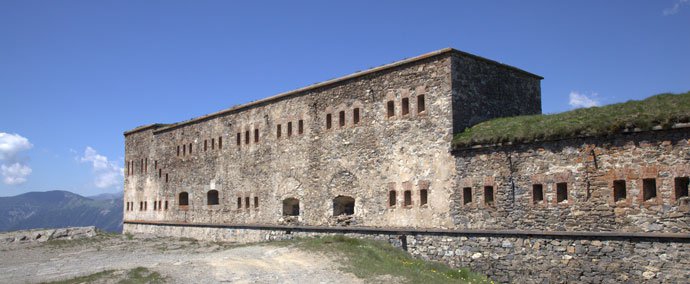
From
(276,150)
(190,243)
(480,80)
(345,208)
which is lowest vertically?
(190,243)

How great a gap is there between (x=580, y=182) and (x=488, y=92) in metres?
5.63

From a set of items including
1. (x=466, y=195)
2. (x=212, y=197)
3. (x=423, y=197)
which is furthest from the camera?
(x=212, y=197)

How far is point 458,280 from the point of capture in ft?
53.5

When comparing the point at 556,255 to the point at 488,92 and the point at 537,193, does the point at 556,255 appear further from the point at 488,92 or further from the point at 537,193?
the point at 488,92

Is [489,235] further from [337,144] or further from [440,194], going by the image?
→ [337,144]

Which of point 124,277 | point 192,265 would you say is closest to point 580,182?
point 192,265

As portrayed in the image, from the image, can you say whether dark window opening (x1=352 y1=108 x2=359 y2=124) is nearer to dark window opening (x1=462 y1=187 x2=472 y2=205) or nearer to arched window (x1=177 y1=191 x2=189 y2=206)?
dark window opening (x1=462 y1=187 x2=472 y2=205)

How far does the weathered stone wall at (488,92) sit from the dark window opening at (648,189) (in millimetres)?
6053

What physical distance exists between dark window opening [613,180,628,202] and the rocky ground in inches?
276

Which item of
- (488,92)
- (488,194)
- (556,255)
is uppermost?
(488,92)

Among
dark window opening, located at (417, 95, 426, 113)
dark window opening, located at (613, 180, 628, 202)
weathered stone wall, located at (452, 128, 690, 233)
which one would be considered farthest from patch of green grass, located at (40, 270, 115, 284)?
dark window opening, located at (613, 180, 628, 202)

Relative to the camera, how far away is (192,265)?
16.5 metres

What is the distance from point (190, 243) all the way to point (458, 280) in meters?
16.1

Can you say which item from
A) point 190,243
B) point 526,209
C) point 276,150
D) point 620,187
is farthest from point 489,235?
point 190,243
